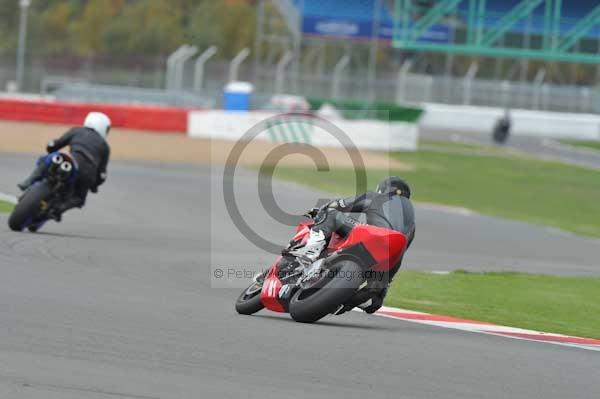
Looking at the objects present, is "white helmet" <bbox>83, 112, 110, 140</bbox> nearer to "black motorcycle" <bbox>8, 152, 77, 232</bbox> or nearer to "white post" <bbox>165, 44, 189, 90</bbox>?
"black motorcycle" <bbox>8, 152, 77, 232</bbox>

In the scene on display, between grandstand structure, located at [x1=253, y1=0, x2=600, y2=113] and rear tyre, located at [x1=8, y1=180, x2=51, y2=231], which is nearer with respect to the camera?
rear tyre, located at [x1=8, y1=180, x2=51, y2=231]

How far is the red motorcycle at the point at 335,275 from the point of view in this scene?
316 inches

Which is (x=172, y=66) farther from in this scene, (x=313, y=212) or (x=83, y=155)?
(x=313, y=212)

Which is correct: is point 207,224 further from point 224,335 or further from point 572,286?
point 224,335

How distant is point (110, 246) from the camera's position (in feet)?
41.2

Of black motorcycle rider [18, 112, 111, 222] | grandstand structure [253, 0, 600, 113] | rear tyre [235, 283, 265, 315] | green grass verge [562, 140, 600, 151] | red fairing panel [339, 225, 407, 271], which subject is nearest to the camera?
red fairing panel [339, 225, 407, 271]

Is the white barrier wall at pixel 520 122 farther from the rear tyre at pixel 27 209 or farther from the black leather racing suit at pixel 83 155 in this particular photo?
the rear tyre at pixel 27 209

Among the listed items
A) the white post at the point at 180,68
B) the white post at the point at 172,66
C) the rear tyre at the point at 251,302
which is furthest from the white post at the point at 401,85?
the rear tyre at the point at 251,302

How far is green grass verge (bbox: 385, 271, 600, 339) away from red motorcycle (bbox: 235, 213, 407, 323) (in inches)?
74.4

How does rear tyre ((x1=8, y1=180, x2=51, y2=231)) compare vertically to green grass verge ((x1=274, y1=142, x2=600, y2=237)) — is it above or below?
above

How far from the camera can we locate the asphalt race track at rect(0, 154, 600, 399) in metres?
6.01

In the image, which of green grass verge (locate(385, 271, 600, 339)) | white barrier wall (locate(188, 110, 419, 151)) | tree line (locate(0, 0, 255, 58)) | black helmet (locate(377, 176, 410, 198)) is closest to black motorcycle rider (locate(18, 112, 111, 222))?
green grass verge (locate(385, 271, 600, 339))

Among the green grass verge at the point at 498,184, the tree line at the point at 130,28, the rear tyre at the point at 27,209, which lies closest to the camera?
the rear tyre at the point at 27,209

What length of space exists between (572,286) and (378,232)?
5.50m
